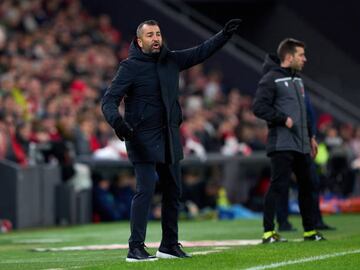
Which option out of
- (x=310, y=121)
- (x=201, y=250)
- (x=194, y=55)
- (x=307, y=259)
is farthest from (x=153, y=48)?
(x=310, y=121)

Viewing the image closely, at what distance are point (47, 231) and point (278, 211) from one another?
15.5 ft

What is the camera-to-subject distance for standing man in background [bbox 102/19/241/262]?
10.6 meters

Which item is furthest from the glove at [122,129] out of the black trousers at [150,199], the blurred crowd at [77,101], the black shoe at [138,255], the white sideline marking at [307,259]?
the blurred crowd at [77,101]

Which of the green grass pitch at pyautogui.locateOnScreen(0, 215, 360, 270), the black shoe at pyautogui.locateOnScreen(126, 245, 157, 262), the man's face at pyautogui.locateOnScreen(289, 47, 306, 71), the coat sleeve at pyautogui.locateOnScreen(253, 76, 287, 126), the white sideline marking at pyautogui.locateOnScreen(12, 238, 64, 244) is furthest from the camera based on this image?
the white sideline marking at pyautogui.locateOnScreen(12, 238, 64, 244)

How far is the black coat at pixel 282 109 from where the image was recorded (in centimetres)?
1284

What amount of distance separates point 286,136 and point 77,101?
12.4m

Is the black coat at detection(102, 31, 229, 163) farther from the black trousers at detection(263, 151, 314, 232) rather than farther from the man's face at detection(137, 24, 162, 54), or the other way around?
the black trousers at detection(263, 151, 314, 232)

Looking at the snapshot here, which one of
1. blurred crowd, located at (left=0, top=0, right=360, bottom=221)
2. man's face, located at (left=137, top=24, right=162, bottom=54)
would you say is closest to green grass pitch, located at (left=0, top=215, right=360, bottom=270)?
A: man's face, located at (left=137, top=24, right=162, bottom=54)

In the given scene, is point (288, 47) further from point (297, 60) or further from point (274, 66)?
point (274, 66)

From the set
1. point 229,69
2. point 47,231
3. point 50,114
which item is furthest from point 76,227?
point 229,69

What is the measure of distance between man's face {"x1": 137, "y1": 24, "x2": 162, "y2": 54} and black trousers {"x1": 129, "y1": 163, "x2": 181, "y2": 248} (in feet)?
3.42

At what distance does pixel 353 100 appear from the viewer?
32031 mm

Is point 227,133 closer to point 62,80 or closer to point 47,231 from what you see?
point 62,80

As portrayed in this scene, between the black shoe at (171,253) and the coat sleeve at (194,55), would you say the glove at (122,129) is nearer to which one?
the coat sleeve at (194,55)
